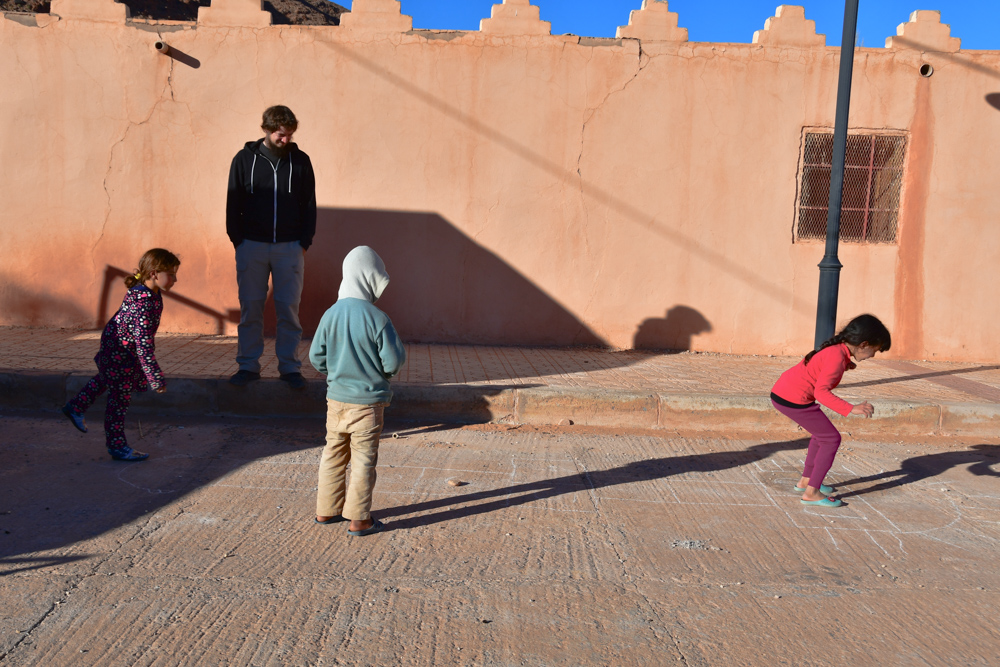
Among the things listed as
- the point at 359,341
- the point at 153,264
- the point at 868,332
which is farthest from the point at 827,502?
the point at 153,264

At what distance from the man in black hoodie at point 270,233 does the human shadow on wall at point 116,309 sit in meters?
3.00

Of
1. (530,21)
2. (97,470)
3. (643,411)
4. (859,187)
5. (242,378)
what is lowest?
(97,470)

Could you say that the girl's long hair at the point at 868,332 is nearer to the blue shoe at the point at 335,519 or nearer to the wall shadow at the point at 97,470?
the blue shoe at the point at 335,519

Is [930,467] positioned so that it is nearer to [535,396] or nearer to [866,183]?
[535,396]

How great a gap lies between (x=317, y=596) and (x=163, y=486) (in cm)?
171

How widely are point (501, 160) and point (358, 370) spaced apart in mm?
5653

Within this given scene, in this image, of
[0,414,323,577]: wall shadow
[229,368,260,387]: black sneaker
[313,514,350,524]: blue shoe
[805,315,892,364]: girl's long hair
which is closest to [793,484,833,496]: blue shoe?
[805,315,892,364]: girl's long hair

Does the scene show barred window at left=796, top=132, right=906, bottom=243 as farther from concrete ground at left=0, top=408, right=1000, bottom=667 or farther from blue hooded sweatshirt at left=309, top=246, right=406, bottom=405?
blue hooded sweatshirt at left=309, top=246, right=406, bottom=405

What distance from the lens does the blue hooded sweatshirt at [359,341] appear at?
350cm

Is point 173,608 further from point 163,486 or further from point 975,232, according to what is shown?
point 975,232

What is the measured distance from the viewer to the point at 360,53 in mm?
8555

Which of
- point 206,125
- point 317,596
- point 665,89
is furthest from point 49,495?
point 665,89

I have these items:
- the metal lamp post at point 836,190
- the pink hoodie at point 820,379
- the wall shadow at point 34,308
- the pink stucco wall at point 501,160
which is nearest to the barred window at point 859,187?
the pink stucco wall at point 501,160

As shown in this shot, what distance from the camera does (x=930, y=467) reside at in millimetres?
5125
